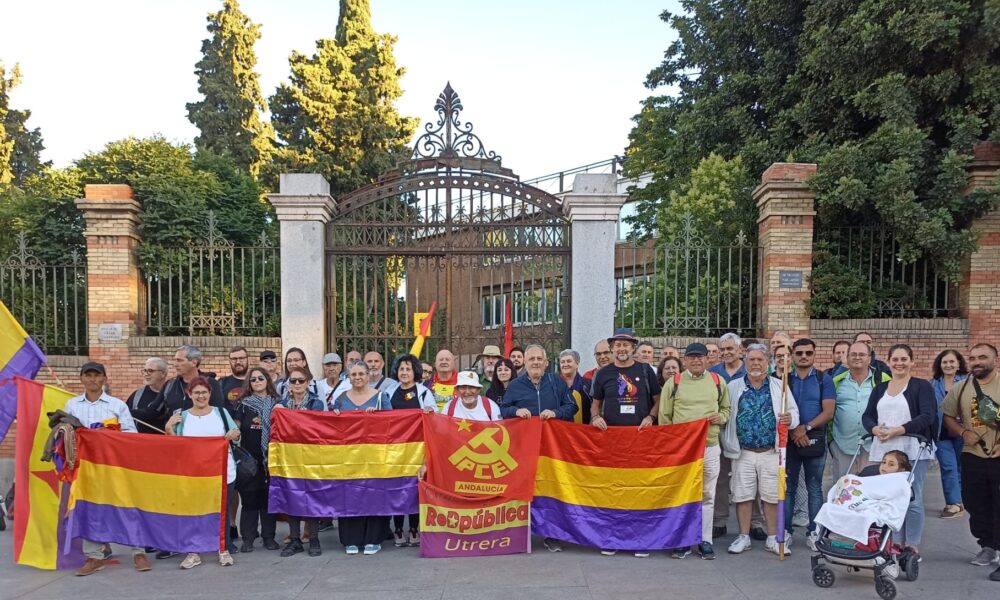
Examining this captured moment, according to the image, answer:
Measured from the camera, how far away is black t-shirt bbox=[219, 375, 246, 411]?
6.61 meters

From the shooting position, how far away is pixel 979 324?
10.3m

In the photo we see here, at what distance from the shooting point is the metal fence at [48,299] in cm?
1045

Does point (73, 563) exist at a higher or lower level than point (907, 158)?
lower

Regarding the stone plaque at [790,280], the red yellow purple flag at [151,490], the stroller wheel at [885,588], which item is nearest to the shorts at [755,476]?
the stroller wheel at [885,588]

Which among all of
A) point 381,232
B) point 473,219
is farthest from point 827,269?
point 381,232

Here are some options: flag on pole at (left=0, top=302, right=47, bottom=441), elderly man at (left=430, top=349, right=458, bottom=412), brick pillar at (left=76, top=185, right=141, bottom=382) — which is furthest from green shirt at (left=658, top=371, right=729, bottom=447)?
brick pillar at (left=76, top=185, right=141, bottom=382)

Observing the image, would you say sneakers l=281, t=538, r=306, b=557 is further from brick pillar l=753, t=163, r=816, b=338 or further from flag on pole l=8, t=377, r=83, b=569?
brick pillar l=753, t=163, r=816, b=338

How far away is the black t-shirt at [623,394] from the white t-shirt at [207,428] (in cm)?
342

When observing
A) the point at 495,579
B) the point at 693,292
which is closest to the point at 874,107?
the point at 693,292

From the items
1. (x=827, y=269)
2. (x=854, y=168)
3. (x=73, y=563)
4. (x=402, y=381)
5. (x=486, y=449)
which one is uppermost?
(x=854, y=168)

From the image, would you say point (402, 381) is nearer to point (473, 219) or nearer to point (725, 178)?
point (473, 219)

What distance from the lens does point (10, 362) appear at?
624cm

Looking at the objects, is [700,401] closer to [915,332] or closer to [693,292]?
[693,292]

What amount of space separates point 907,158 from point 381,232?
8.05 metres
